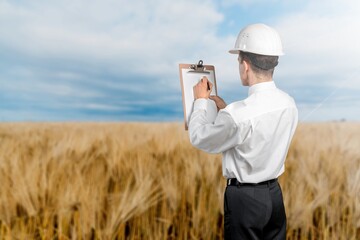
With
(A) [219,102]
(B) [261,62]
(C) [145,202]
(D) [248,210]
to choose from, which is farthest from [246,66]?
(C) [145,202]

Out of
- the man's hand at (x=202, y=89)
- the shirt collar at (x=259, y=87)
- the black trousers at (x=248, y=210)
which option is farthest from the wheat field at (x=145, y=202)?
the shirt collar at (x=259, y=87)

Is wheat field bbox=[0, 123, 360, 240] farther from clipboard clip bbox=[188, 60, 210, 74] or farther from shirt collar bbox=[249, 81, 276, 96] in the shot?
shirt collar bbox=[249, 81, 276, 96]

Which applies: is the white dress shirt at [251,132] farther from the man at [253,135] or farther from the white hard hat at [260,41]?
the white hard hat at [260,41]

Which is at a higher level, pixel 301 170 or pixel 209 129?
pixel 209 129

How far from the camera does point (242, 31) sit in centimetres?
146

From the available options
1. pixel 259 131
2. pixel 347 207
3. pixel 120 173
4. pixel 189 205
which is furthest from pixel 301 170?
pixel 259 131

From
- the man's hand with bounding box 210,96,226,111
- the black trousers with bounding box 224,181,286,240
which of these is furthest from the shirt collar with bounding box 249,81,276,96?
the black trousers with bounding box 224,181,286,240

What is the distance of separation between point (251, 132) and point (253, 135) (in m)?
0.01

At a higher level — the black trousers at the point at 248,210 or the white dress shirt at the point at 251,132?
the white dress shirt at the point at 251,132

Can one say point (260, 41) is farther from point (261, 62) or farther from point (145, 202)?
point (145, 202)

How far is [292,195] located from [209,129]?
102 centimetres

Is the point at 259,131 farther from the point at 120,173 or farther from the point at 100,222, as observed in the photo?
the point at 120,173

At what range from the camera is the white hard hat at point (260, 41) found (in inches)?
54.9

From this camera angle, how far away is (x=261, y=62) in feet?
4.62
